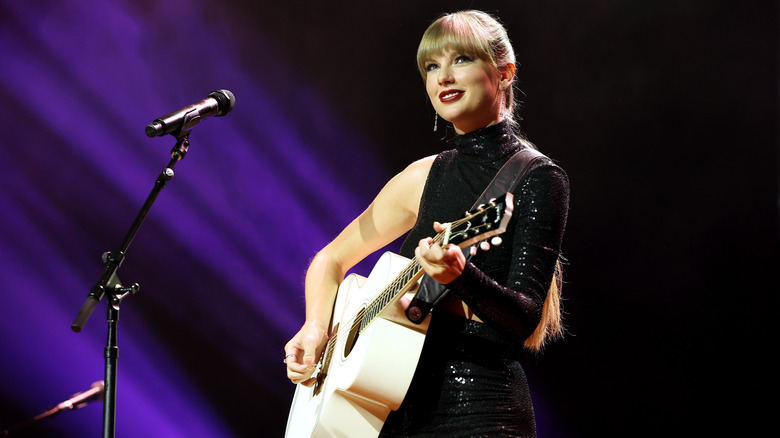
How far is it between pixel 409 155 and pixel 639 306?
1.65 meters

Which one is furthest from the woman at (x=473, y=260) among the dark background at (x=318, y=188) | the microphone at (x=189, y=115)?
the dark background at (x=318, y=188)

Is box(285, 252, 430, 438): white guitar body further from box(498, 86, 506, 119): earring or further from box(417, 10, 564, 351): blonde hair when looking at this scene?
box(498, 86, 506, 119): earring

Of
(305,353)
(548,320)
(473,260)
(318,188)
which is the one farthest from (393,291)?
(318,188)

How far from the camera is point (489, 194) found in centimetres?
185

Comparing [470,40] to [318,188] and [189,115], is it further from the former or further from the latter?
[318,188]

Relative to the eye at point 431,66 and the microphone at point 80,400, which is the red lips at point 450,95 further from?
the microphone at point 80,400

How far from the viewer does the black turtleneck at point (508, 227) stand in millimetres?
1604

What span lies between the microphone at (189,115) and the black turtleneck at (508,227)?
0.94m

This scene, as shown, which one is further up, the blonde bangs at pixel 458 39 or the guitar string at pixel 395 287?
the blonde bangs at pixel 458 39

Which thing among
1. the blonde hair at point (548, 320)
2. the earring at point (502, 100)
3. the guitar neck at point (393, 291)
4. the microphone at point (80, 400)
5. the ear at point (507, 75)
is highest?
the ear at point (507, 75)

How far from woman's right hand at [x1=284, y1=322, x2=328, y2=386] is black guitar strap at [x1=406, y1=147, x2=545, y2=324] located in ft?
2.17

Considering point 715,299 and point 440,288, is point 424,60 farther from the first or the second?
point 715,299

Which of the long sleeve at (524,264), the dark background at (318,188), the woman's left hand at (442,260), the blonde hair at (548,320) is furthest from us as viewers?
the dark background at (318,188)

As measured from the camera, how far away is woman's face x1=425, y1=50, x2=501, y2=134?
2061 millimetres
